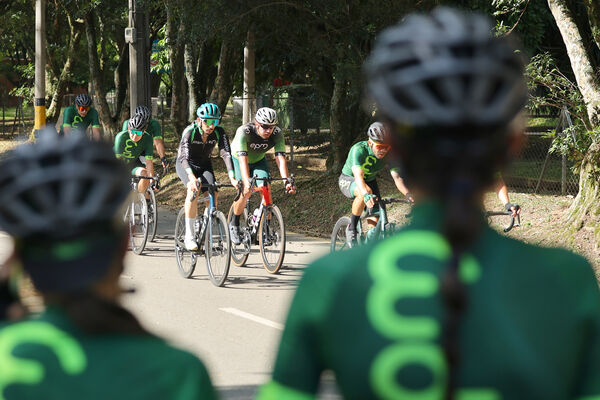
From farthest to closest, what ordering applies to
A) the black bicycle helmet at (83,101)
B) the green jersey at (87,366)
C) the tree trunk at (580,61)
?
the black bicycle helmet at (83,101) → the tree trunk at (580,61) → the green jersey at (87,366)

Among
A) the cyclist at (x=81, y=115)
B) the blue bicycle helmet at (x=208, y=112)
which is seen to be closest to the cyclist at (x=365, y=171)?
the blue bicycle helmet at (x=208, y=112)

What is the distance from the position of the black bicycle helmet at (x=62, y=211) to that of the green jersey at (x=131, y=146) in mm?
11451

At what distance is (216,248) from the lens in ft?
34.2

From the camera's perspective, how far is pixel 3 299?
2.19 m

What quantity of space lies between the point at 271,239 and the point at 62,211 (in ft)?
30.0

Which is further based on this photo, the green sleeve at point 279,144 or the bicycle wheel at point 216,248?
the green sleeve at point 279,144

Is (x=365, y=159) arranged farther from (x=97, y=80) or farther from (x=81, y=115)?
(x=97, y=80)

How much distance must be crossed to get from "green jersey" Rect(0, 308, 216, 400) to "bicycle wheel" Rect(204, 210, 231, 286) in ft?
27.3

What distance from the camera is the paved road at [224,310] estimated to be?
6949 mm

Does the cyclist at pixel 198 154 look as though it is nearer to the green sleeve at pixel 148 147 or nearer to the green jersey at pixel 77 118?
the green sleeve at pixel 148 147

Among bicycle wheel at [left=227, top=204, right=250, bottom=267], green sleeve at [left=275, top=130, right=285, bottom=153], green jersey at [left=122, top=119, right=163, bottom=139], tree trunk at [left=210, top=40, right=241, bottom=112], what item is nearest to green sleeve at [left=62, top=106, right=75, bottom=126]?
green jersey at [left=122, top=119, right=163, bottom=139]

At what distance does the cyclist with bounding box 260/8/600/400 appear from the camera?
1.61 m

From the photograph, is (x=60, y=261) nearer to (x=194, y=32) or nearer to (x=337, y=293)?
(x=337, y=293)

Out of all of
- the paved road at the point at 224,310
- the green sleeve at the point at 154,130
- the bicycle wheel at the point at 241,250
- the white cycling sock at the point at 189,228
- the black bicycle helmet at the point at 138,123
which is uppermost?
the black bicycle helmet at the point at 138,123
